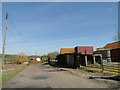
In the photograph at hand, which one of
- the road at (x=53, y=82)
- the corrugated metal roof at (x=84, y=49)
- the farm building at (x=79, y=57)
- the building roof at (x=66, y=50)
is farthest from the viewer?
the building roof at (x=66, y=50)

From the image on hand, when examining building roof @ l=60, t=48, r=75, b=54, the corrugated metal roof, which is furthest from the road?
building roof @ l=60, t=48, r=75, b=54

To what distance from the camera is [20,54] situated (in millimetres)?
44969

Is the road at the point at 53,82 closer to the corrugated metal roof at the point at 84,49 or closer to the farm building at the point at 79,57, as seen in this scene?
the farm building at the point at 79,57

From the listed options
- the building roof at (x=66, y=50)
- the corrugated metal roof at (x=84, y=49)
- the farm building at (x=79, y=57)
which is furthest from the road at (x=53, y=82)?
the building roof at (x=66, y=50)

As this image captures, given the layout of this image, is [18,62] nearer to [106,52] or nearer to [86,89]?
[106,52]

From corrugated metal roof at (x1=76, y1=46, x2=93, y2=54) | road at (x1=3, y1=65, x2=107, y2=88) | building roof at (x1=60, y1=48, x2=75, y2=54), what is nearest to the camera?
road at (x1=3, y1=65, x2=107, y2=88)

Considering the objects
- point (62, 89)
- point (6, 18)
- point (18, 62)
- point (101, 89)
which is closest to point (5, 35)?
point (6, 18)

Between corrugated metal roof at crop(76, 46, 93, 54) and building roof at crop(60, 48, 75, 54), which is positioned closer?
corrugated metal roof at crop(76, 46, 93, 54)

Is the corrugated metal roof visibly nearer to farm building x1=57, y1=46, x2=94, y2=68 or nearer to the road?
farm building x1=57, y1=46, x2=94, y2=68

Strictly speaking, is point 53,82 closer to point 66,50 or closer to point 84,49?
point 84,49

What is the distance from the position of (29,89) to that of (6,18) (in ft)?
51.9

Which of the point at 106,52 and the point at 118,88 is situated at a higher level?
the point at 106,52

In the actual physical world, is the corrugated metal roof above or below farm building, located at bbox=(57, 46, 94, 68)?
above

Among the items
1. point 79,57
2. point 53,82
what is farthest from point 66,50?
point 53,82
